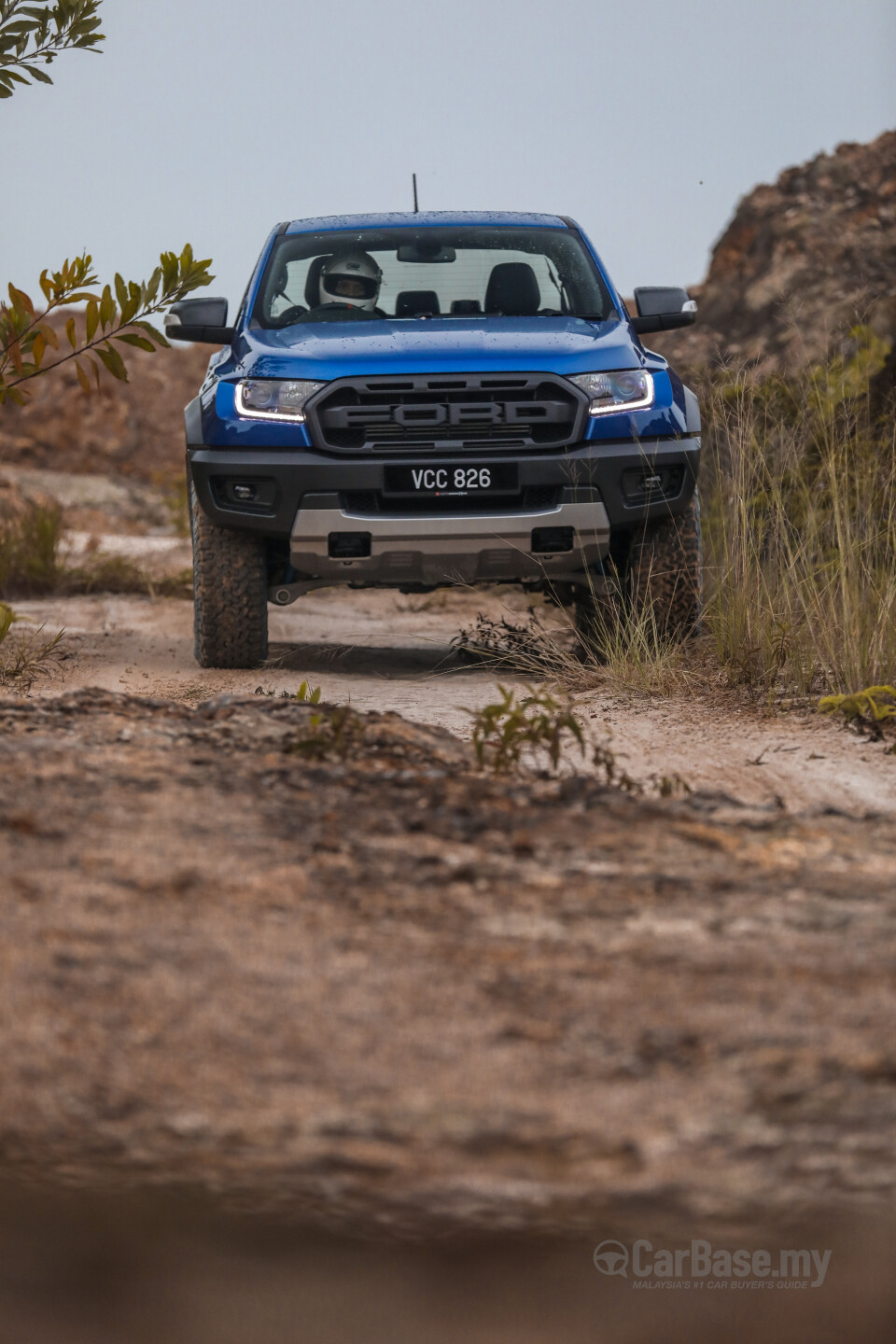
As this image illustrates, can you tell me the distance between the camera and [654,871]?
2457mm

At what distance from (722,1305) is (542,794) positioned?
138 centimetres

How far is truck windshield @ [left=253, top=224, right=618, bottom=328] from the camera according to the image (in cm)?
601

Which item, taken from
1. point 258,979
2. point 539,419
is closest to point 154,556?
point 539,419

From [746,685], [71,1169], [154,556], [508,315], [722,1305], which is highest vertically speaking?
[508,315]

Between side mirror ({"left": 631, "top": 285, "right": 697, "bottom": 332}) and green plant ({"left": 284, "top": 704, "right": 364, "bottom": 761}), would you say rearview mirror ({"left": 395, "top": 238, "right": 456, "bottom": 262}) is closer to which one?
side mirror ({"left": 631, "top": 285, "right": 697, "bottom": 332})

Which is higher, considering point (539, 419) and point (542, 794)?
point (539, 419)

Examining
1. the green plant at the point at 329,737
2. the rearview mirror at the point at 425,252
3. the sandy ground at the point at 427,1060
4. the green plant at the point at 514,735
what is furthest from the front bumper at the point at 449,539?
the sandy ground at the point at 427,1060

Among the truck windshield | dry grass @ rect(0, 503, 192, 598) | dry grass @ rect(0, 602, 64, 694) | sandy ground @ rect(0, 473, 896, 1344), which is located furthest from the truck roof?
sandy ground @ rect(0, 473, 896, 1344)

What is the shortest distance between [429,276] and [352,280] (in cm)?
35

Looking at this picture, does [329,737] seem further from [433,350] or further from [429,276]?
[429,276]

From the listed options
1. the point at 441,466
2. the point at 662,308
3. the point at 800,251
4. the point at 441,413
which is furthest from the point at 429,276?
the point at 800,251

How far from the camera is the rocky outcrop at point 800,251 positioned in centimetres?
1327

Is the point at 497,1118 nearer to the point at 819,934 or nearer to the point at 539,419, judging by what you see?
the point at 819,934

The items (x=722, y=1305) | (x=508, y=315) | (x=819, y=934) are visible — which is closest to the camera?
(x=722, y=1305)
